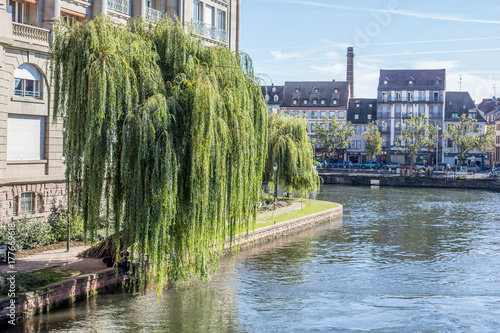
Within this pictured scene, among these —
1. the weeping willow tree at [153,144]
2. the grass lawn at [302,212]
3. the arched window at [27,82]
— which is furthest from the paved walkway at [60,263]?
the grass lawn at [302,212]

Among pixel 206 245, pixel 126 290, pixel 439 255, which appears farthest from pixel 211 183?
pixel 439 255

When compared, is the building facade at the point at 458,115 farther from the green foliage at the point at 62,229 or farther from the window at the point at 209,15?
the green foliage at the point at 62,229

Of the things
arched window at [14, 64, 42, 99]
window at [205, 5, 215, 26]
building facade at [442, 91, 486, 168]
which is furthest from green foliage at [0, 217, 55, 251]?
building facade at [442, 91, 486, 168]

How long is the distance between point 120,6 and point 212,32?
797 cm

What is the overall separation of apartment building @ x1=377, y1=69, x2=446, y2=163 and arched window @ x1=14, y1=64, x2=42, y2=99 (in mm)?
88597

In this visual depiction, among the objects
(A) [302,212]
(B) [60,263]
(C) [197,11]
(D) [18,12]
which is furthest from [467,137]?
(B) [60,263]

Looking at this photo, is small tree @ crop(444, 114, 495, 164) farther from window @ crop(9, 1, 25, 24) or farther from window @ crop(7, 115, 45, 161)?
window @ crop(9, 1, 25, 24)

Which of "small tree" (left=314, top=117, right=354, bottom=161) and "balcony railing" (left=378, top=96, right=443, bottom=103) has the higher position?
"balcony railing" (left=378, top=96, right=443, bottom=103)

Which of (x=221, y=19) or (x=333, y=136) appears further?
(x=333, y=136)

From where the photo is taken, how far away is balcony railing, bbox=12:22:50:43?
79.0 feet

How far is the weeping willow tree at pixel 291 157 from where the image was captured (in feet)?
144

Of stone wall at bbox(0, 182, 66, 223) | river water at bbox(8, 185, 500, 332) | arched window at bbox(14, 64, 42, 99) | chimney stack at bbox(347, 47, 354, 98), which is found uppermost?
chimney stack at bbox(347, 47, 354, 98)

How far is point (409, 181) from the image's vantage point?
7925 cm

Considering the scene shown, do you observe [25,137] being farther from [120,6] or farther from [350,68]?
[350,68]
